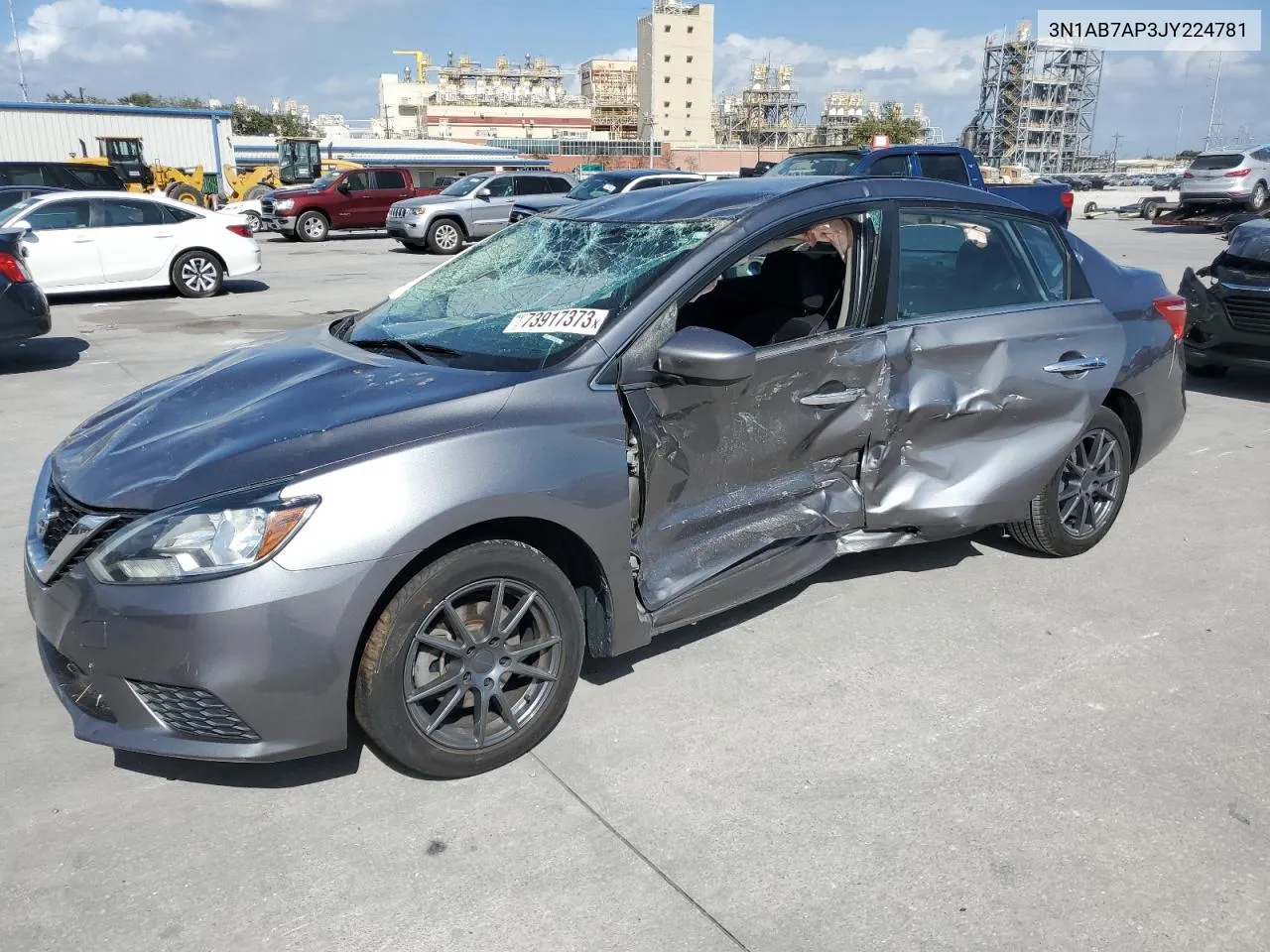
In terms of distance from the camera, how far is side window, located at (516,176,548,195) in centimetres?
2258

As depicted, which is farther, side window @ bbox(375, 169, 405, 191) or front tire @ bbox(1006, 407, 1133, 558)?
side window @ bbox(375, 169, 405, 191)

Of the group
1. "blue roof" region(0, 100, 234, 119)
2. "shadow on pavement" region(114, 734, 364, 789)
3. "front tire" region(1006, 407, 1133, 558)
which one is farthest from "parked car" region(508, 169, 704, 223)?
"blue roof" region(0, 100, 234, 119)

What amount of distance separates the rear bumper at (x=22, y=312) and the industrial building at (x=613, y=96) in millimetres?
118653

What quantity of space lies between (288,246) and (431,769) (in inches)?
856

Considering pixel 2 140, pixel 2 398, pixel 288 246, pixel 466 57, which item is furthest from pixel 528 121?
pixel 2 398

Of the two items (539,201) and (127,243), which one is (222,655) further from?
(539,201)

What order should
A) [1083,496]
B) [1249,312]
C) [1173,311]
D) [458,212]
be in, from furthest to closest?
[458,212] < [1249,312] < [1173,311] < [1083,496]

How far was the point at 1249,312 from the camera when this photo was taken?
7.59 m

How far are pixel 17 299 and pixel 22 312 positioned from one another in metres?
0.11

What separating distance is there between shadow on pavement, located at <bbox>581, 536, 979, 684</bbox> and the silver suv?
24594 mm

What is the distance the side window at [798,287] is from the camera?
3793 millimetres

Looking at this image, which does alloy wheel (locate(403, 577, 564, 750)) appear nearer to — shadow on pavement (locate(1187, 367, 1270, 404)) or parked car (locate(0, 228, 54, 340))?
shadow on pavement (locate(1187, 367, 1270, 404))

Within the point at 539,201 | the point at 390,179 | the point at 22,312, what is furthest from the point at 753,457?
the point at 390,179

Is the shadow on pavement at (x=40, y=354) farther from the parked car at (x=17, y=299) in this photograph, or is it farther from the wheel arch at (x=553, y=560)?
the wheel arch at (x=553, y=560)
